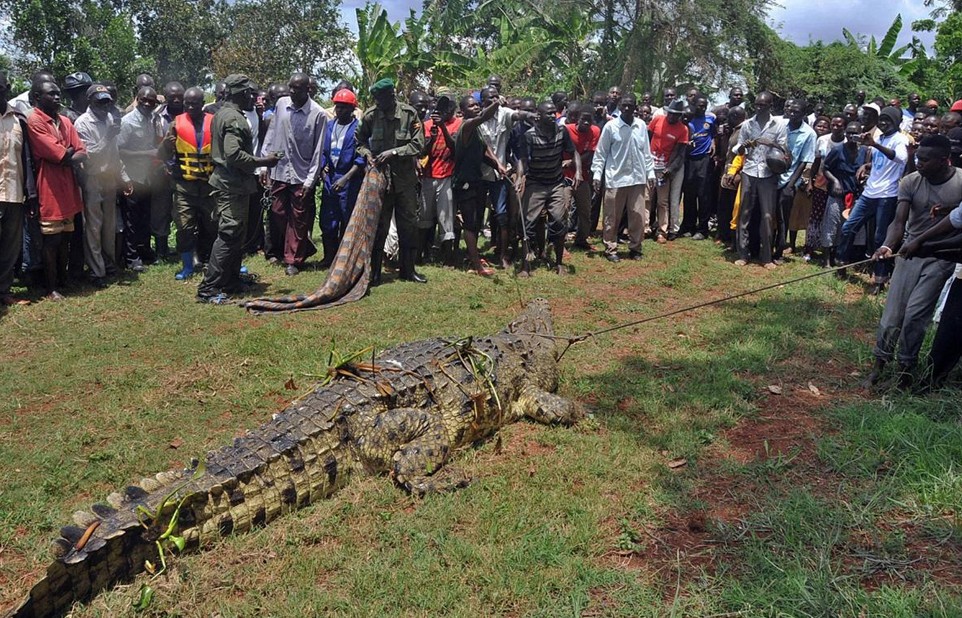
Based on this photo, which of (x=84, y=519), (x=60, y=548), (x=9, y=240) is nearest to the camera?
(x=60, y=548)

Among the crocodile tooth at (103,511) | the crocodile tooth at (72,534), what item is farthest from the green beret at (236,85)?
the crocodile tooth at (72,534)

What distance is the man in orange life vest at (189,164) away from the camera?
773 centimetres

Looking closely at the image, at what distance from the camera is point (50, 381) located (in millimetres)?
5266

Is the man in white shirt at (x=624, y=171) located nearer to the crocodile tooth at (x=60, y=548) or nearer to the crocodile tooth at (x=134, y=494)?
the crocodile tooth at (x=134, y=494)

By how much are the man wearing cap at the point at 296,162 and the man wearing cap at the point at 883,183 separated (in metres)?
6.41

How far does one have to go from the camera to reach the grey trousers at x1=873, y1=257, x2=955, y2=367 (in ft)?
16.2

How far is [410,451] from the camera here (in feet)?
13.3

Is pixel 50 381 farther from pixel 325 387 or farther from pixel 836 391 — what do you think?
pixel 836 391

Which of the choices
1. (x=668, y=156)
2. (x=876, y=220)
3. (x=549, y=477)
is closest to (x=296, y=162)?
(x=668, y=156)

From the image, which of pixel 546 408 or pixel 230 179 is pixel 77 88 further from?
pixel 546 408

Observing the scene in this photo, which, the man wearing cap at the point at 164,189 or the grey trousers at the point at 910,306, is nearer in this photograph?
the grey trousers at the point at 910,306

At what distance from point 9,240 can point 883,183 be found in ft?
30.6

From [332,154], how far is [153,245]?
10.9 feet

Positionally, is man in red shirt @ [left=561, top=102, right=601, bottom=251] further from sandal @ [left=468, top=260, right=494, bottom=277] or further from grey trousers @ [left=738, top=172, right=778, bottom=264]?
grey trousers @ [left=738, top=172, right=778, bottom=264]
